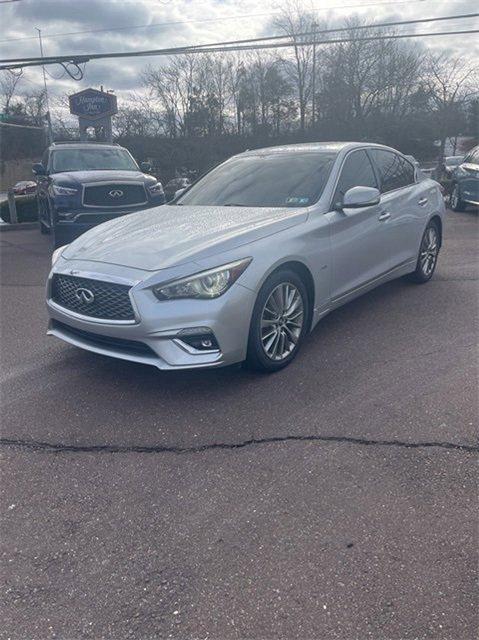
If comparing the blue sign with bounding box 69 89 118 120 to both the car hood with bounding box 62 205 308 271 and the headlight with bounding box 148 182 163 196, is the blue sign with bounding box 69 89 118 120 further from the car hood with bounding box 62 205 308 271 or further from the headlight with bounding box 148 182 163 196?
the car hood with bounding box 62 205 308 271

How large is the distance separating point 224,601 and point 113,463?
4.02 feet

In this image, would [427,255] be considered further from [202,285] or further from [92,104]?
[92,104]

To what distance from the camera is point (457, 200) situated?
557 inches

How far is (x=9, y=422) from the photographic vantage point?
12.5 feet

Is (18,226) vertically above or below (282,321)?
below

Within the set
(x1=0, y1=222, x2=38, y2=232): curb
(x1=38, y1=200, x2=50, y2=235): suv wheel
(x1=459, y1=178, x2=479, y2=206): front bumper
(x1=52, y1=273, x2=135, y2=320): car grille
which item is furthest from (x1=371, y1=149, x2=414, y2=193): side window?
(x1=0, y1=222, x2=38, y2=232): curb

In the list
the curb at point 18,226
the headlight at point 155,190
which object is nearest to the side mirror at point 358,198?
the headlight at point 155,190

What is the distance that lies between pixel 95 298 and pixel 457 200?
12.2 m

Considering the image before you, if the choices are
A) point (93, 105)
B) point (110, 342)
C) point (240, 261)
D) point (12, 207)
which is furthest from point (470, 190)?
point (93, 105)

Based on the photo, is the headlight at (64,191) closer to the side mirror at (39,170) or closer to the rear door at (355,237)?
the side mirror at (39,170)

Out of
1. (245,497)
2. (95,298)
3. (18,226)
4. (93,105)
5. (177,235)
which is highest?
(93,105)

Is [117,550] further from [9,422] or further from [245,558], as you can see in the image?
[9,422]

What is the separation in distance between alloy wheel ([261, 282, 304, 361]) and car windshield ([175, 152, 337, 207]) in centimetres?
89

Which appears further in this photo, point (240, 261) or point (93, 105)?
point (93, 105)
